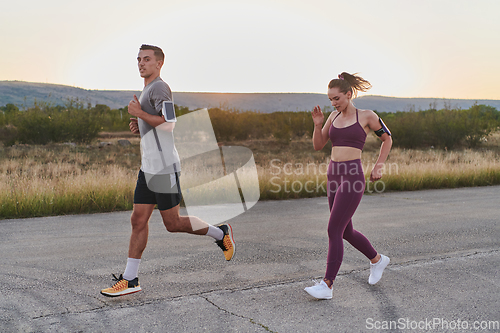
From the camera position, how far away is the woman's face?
414 cm

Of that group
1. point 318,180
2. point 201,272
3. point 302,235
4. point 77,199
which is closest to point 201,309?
point 201,272

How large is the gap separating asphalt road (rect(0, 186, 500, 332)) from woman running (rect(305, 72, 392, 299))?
416mm

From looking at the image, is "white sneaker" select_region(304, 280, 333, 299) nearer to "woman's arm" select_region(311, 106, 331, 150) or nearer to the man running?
"woman's arm" select_region(311, 106, 331, 150)

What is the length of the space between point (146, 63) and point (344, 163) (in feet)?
6.89

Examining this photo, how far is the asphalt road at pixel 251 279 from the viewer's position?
349 cm

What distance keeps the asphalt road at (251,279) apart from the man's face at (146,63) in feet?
6.93

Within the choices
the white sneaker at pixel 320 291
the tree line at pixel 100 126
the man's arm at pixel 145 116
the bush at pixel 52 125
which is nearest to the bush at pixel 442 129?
the tree line at pixel 100 126

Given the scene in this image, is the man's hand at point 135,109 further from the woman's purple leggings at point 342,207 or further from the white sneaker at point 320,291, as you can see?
the white sneaker at point 320,291

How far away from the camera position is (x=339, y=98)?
4.14 m

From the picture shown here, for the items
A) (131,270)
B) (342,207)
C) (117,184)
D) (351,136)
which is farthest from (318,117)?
(117,184)

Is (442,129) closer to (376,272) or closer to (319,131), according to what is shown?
(376,272)

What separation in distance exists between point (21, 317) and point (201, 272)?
187 centimetres

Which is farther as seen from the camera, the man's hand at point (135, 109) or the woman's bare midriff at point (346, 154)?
the woman's bare midriff at point (346, 154)

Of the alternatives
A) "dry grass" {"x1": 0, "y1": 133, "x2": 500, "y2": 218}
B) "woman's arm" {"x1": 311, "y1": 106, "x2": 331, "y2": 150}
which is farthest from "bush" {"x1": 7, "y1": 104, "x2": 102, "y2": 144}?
"woman's arm" {"x1": 311, "y1": 106, "x2": 331, "y2": 150}
